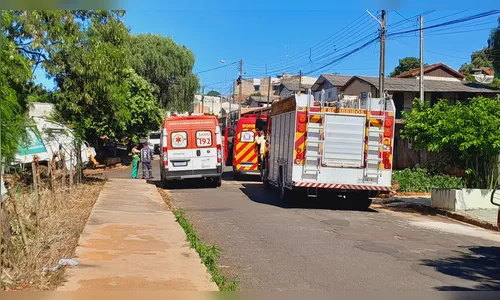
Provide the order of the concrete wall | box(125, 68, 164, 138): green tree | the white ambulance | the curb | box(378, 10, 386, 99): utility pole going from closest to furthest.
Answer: the curb < the concrete wall < the white ambulance < box(378, 10, 386, 99): utility pole < box(125, 68, 164, 138): green tree

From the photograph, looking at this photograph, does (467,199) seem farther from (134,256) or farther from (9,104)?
(9,104)

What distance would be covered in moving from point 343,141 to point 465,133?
124 inches

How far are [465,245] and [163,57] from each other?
114 feet

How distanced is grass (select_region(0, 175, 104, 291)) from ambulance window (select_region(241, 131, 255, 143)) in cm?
995

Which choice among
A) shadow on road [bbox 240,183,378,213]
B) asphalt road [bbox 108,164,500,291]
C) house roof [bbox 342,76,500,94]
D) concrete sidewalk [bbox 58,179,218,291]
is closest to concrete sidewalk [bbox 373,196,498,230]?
asphalt road [bbox 108,164,500,291]

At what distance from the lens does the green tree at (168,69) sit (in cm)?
4134

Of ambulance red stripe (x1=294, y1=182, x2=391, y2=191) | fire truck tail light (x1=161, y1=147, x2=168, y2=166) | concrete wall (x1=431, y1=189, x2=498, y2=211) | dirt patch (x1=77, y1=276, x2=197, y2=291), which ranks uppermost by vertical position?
fire truck tail light (x1=161, y1=147, x2=168, y2=166)

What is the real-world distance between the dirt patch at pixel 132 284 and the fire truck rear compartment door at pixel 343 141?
26.6 ft

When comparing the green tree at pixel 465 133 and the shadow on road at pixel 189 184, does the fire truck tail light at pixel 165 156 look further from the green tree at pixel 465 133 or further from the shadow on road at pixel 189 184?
the green tree at pixel 465 133

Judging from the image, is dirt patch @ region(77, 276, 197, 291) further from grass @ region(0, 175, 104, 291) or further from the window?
the window

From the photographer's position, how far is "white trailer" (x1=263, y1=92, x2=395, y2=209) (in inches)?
538

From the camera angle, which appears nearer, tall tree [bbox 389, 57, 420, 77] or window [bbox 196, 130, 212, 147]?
window [bbox 196, 130, 212, 147]

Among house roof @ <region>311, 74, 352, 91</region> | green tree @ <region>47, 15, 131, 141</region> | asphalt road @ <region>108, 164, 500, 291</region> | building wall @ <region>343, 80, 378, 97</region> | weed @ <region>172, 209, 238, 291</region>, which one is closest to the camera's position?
weed @ <region>172, 209, 238, 291</region>

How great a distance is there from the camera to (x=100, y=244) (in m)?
8.04
